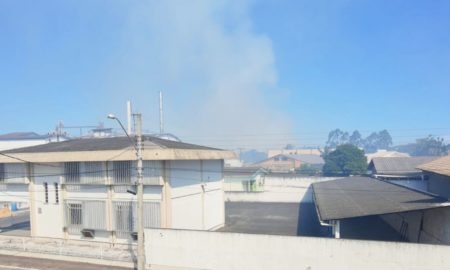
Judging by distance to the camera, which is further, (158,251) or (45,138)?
(45,138)

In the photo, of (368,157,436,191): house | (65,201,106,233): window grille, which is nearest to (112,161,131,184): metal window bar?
(65,201,106,233): window grille

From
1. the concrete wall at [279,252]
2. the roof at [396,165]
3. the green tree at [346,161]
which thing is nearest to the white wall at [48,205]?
the concrete wall at [279,252]

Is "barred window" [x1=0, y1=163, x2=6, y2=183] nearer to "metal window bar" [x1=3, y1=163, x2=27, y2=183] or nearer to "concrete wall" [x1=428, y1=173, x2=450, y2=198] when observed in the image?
"metal window bar" [x1=3, y1=163, x2=27, y2=183]

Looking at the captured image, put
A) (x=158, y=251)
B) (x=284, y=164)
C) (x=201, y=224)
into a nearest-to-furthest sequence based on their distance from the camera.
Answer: (x=158, y=251) < (x=201, y=224) < (x=284, y=164)

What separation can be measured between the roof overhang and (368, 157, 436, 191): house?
2456cm

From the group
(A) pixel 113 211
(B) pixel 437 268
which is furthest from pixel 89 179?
(B) pixel 437 268

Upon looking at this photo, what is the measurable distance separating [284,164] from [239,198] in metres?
77.0

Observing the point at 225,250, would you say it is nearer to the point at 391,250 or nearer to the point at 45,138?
the point at 391,250

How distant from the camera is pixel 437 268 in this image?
12641mm

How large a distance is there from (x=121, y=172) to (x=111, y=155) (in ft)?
4.55

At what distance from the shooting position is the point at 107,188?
71.8 ft

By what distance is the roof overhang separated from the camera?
65.0ft

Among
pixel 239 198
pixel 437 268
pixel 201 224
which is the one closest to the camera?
pixel 437 268

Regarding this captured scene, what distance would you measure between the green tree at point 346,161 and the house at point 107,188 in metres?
52.3
